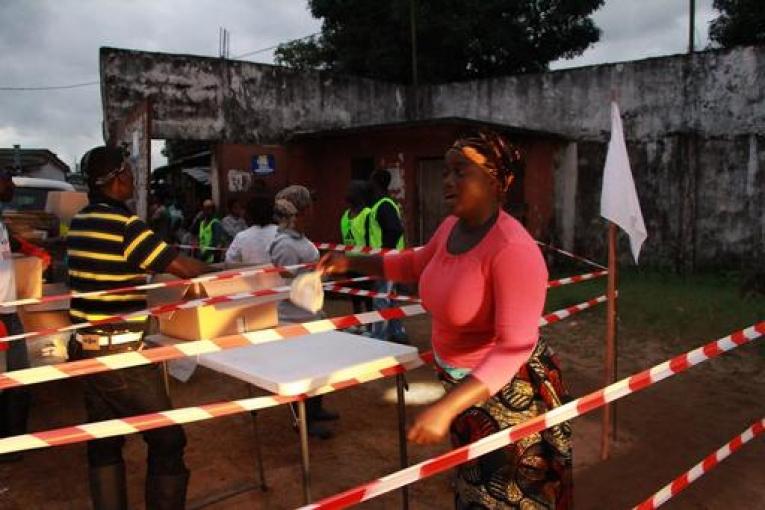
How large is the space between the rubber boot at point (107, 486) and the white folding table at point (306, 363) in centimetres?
60

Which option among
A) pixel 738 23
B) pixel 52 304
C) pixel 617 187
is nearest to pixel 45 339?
pixel 52 304

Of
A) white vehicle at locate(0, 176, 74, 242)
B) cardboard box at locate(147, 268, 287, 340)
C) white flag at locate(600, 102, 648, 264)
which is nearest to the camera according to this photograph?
white flag at locate(600, 102, 648, 264)

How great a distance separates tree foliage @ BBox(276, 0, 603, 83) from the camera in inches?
760

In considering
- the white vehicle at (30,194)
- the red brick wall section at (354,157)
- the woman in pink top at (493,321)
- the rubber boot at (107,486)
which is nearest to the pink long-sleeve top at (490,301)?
the woman in pink top at (493,321)

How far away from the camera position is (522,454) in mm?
1968

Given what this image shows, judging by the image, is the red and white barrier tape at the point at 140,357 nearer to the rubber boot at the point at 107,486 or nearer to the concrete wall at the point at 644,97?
the rubber boot at the point at 107,486

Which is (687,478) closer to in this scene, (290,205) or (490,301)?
(490,301)

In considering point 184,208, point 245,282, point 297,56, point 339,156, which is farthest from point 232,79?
point 297,56

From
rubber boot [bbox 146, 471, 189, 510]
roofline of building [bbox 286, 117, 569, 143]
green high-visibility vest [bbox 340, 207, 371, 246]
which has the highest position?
roofline of building [bbox 286, 117, 569, 143]

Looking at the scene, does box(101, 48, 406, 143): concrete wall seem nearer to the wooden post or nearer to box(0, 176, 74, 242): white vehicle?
box(0, 176, 74, 242): white vehicle

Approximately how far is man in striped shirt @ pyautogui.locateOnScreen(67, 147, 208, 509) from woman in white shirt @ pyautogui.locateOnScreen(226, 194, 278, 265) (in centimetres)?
218

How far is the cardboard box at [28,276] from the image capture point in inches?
176

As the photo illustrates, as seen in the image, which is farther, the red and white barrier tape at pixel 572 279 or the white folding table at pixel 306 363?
the red and white barrier tape at pixel 572 279

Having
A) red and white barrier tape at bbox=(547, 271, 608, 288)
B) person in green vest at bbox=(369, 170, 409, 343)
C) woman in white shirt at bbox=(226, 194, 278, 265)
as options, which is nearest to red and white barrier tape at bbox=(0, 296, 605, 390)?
red and white barrier tape at bbox=(547, 271, 608, 288)
